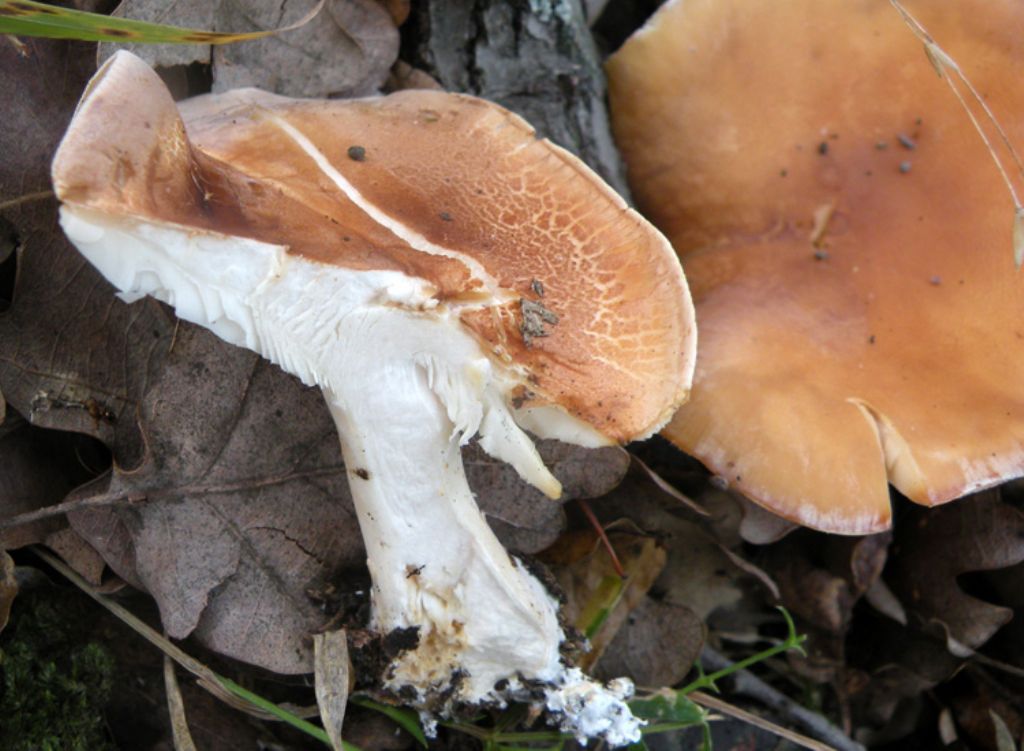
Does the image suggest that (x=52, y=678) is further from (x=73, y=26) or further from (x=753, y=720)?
(x=753, y=720)

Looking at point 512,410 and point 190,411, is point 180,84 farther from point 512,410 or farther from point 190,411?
point 512,410

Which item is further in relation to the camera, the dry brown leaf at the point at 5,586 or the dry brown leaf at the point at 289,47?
the dry brown leaf at the point at 289,47

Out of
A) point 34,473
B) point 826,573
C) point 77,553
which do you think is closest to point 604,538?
point 826,573

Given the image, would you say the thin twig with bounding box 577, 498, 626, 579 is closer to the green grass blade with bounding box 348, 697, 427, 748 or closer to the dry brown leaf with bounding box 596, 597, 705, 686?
the dry brown leaf with bounding box 596, 597, 705, 686

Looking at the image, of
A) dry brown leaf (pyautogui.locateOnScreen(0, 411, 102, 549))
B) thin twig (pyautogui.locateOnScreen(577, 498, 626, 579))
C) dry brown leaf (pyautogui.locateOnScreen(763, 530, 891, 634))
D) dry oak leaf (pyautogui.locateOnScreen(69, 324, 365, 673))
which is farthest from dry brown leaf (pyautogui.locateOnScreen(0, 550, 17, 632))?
dry brown leaf (pyautogui.locateOnScreen(763, 530, 891, 634))

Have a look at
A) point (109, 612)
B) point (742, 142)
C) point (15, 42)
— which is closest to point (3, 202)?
point (15, 42)

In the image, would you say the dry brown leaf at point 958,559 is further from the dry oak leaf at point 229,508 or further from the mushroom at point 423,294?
the dry oak leaf at point 229,508

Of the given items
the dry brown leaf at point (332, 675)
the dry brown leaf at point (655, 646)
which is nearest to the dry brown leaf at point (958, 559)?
the dry brown leaf at point (655, 646)
